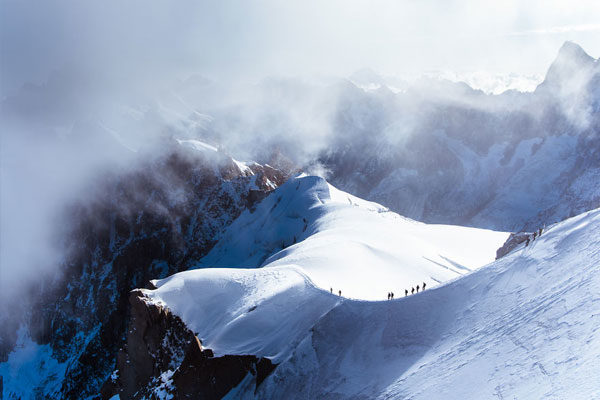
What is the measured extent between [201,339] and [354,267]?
23193 millimetres

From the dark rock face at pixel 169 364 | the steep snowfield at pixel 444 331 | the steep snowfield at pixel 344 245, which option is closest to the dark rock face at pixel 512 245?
the steep snowfield at pixel 344 245

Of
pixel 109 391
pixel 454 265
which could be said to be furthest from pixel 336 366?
pixel 454 265

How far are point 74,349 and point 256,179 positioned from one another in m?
96.4

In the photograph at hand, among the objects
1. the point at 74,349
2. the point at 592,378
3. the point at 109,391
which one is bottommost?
the point at 74,349

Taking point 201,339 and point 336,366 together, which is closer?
point 336,366

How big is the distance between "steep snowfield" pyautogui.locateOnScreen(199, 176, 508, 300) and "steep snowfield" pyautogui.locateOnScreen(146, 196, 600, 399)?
26.2 ft

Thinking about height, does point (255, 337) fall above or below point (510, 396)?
below

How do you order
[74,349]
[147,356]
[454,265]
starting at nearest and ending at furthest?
1. [147,356]
2. [454,265]
3. [74,349]

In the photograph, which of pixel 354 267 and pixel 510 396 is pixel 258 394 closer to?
pixel 510 396

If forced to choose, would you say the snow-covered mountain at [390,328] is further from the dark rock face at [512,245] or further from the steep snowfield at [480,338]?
the dark rock face at [512,245]

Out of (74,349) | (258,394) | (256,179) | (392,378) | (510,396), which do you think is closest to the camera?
(510,396)

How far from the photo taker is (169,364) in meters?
42.2

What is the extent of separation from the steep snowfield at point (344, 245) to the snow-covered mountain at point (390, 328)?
66 cm

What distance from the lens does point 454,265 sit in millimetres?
72000
